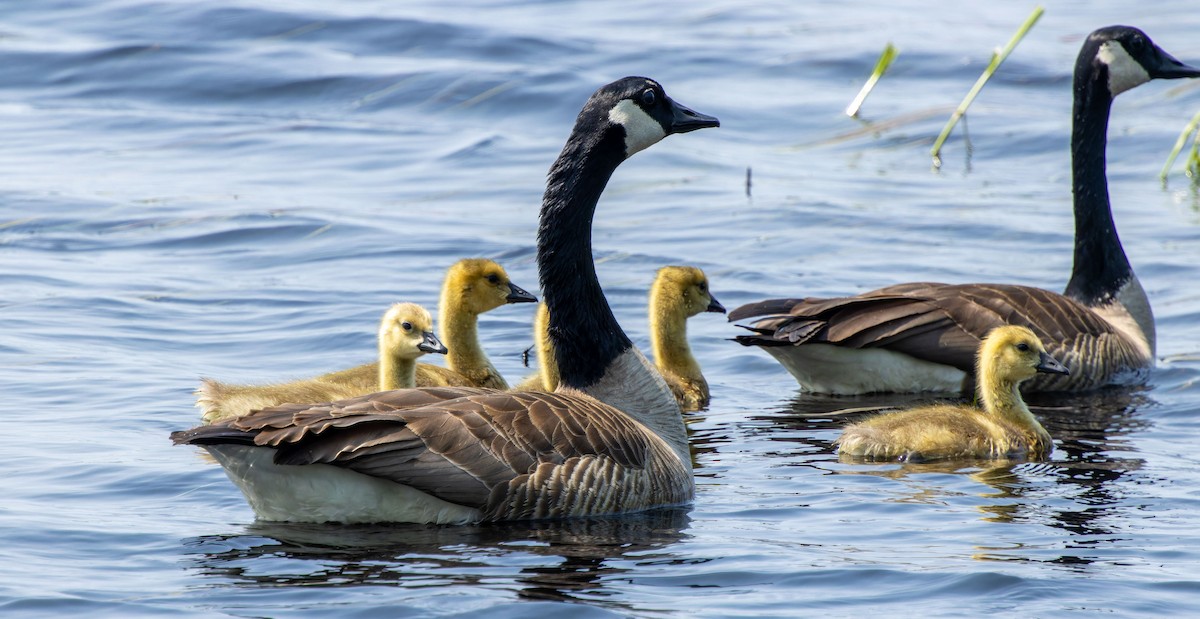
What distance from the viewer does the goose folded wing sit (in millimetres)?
8109

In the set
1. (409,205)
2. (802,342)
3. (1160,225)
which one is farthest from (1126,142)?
(802,342)

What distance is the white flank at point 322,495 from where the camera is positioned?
328 inches

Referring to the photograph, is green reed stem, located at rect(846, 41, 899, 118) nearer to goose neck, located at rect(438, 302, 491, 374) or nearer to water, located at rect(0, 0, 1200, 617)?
water, located at rect(0, 0, 1200, 617)

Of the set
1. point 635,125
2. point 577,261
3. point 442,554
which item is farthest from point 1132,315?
point 442,554

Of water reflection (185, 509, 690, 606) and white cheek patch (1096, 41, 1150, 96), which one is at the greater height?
white cheek patch (1096, 41, 1150, 96)

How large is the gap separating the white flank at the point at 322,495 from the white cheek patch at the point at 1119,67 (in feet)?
27.6

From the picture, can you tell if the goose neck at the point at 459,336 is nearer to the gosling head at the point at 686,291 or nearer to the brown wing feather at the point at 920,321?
the gosling head at the point at 686,291

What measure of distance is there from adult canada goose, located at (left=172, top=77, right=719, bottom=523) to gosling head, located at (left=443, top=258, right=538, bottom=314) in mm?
1962

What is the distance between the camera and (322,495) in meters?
8.50

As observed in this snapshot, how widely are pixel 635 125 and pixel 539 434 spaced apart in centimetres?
211

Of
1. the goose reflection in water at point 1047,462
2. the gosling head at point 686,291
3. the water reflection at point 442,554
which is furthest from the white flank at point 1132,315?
the water reflection at point 442,554

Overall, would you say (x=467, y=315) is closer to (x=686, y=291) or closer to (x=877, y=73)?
(x=686, y=291)

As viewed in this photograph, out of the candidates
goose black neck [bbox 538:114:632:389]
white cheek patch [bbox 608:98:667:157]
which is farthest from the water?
white cheek patch [bbox 608:98:667:157]

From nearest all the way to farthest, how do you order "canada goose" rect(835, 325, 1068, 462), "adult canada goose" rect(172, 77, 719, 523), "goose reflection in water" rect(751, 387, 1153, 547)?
"adult canada goose" rect(172, 77, 719, 523), "goose reflection in water" rect(751, 387, 1153, 547), "canada goose" rect(835, 325, 1068, 462)
